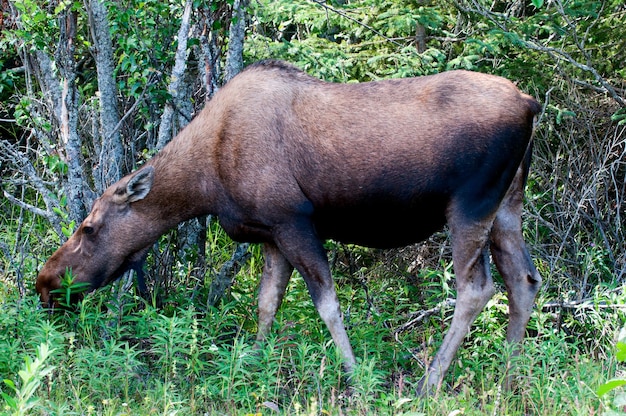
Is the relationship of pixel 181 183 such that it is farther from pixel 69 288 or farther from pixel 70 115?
pixel 70 115

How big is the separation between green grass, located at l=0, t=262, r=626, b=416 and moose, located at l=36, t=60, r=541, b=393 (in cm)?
36

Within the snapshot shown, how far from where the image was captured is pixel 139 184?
6.96m

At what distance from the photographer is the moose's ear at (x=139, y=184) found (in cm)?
690

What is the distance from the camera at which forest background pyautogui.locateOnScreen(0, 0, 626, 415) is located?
6.01 meters

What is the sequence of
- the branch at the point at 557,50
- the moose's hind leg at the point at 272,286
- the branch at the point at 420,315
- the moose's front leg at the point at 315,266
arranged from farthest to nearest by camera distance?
the branch at the point at 557,50, the branch at the point at 420,315, the moose's hind leg at the point at 272,286, the moose's front leg at the point at 315,266

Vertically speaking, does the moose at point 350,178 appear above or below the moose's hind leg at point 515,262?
above

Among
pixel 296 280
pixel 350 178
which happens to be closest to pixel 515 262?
pixel 350 178

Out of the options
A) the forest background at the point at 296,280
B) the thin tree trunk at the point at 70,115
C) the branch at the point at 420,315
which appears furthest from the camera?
the thin tree trunk at the point at 70,115

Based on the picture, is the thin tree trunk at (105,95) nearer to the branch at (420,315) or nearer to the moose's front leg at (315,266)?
the moose's front leg at (315,266)

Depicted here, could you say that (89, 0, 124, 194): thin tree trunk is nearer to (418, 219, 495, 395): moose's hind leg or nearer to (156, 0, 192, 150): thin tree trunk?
(156, 0, 192, 150): thin tree trunk

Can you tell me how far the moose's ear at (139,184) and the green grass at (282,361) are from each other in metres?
0.89

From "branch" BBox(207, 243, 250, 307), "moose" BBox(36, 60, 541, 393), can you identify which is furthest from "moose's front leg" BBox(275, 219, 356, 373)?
"branch" BBox(207, 243, 250, 307)

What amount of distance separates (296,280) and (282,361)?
2154 mm

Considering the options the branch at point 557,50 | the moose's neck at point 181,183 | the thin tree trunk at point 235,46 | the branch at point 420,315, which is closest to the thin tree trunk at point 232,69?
the thin tree trunk at point 235,46
